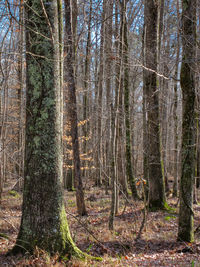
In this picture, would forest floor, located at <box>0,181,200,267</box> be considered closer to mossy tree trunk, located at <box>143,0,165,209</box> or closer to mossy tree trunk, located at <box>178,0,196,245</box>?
mossy tree trunk, located at <box>178,0,196,245</box>

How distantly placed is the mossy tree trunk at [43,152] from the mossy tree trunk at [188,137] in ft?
9.17

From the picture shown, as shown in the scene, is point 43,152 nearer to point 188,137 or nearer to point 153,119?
point 188,137

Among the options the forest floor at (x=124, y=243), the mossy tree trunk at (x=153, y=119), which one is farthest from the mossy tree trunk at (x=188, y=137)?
the mossy tree trunk at (x=153, y=119)

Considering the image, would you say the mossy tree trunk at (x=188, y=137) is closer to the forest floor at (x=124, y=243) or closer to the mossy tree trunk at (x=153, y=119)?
the forest floor at (x=124, y=243)

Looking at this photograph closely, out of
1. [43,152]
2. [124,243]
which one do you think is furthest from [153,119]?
[43,152]

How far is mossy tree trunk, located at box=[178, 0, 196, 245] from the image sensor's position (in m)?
5.52

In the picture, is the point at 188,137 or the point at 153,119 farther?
the point at 153,119

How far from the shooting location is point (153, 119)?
345 inches

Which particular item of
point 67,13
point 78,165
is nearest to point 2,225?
point 78,165

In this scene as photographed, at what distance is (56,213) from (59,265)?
0.75 m

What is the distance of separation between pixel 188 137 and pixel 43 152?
3.43 metres

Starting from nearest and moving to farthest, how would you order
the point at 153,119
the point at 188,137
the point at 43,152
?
1. the point at 43,152
2. the point at 188,137
3. the point at 153,119

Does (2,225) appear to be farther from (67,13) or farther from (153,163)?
(67,13)

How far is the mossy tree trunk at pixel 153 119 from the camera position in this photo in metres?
8.46
